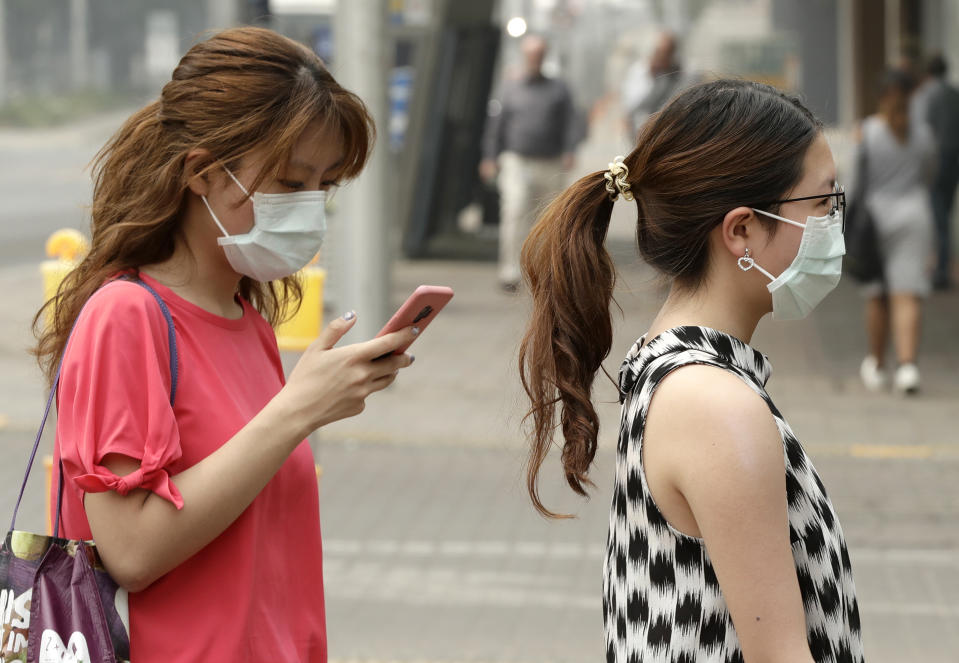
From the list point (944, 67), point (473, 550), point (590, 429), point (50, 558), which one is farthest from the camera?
point (944, 67)

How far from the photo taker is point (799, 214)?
2.05 metres

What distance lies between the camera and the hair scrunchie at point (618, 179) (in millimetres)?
2168

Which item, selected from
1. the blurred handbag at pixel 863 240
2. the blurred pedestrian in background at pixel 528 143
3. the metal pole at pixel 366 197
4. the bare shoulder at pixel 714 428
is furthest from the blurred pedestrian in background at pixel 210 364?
the blurred pedestrian in background at pixel 528 143

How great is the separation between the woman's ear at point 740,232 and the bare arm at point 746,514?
0.95 ft

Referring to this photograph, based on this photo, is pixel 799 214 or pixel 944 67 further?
pixel 944 67

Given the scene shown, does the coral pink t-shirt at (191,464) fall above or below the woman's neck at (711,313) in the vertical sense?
below

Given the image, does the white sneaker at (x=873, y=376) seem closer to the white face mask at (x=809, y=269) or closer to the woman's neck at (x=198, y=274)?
the white face mask at (x=809, y=269)

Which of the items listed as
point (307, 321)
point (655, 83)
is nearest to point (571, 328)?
point (307, 321)

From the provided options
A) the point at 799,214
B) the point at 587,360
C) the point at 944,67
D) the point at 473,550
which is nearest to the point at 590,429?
the point at 587,360

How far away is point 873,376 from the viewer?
370 inches

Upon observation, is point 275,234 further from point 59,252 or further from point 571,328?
point 59,252

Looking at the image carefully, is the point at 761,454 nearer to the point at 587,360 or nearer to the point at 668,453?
the point at 668,453

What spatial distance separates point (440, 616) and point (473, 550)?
2.69 feet

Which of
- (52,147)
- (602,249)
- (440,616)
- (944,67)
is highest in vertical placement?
(602,249)
